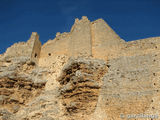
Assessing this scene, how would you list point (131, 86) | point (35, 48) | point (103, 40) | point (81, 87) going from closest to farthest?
point (131, 86)
point (81, 87)
point (103, 40)
point (35, 48)

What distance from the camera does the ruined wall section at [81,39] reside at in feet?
37.9

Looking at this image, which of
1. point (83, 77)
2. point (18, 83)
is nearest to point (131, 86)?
point (83, 77)

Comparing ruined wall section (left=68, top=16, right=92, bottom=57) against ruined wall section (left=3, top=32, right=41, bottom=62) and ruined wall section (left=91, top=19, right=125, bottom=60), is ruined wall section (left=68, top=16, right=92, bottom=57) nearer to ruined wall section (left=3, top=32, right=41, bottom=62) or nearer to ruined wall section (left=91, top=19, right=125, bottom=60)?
ruined wall section (left=91, top=19, right=125, bottom=60)

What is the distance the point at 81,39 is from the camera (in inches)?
478

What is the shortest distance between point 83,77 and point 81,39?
3.20 m

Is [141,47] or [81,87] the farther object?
[141,47]

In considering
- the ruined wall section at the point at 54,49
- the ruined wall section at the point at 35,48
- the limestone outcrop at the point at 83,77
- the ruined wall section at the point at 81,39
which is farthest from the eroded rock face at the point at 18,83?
the ruined wall section at the point at 81,39

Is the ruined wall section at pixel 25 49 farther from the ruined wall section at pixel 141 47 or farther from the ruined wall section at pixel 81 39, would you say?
the ruined wall section at pixel 141 47

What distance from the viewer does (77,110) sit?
→ 373 inches

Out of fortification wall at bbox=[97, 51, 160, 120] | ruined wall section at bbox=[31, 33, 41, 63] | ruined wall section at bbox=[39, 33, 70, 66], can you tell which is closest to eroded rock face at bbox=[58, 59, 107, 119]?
fortification wall at bbox=[97, 51, 160, 120]

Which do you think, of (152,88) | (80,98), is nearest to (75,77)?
(80,98)

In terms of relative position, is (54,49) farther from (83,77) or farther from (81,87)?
(81,87)

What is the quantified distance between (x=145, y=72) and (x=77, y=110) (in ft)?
12.9

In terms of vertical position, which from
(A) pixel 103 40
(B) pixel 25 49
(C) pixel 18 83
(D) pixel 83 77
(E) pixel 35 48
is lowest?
(D) pixel 83 77
